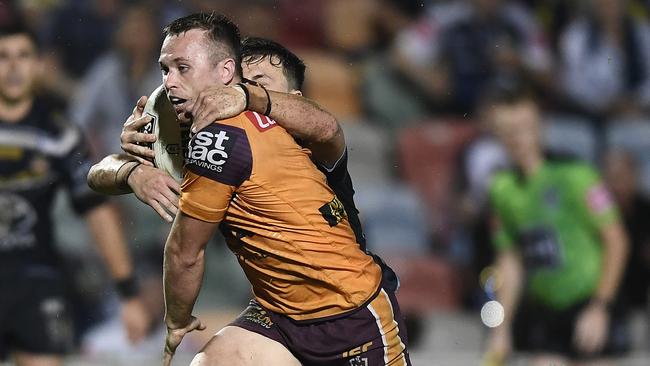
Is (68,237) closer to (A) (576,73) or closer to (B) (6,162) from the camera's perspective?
(B) (6,162)

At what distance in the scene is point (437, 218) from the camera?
994 centimetres

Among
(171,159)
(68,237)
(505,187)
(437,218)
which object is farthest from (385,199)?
(171,159)

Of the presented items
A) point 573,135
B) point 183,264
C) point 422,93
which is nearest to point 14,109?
point 183,264

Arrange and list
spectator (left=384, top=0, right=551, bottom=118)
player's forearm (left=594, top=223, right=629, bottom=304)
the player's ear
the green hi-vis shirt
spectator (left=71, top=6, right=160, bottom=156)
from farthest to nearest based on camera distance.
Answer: spectator (left=384, top=0, right=551, bottom=118), spectator (left=71, top=6, right=160, bottom=156), the green hi-vis shirt, player's forearm (left=594, top=223, right=629, bottom=304), the player's ear

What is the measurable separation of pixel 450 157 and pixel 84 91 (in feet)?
10.2

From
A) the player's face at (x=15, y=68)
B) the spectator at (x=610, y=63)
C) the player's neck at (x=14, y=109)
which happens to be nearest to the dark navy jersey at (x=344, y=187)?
→ the player's neck at (x=14, y=109)

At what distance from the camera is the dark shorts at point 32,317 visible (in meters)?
6.95

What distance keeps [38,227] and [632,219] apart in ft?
16.4

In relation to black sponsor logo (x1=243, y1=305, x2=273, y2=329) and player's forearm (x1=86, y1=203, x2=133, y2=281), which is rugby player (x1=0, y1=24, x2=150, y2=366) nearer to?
player's forearm (x1=86, y1=203, x2=133, y2=281)

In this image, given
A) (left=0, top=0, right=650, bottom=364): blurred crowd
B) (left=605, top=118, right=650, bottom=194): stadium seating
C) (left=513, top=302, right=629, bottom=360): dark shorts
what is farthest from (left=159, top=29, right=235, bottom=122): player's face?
(left=605, top=118, right=650, bottom=194): stadium seating

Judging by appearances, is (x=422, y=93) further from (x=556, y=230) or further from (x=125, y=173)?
(x=125, y=173)

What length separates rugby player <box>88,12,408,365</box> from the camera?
13.5 ft

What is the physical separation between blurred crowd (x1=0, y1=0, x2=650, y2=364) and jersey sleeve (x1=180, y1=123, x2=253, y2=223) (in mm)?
5088

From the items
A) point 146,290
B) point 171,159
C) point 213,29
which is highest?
point 213,29
